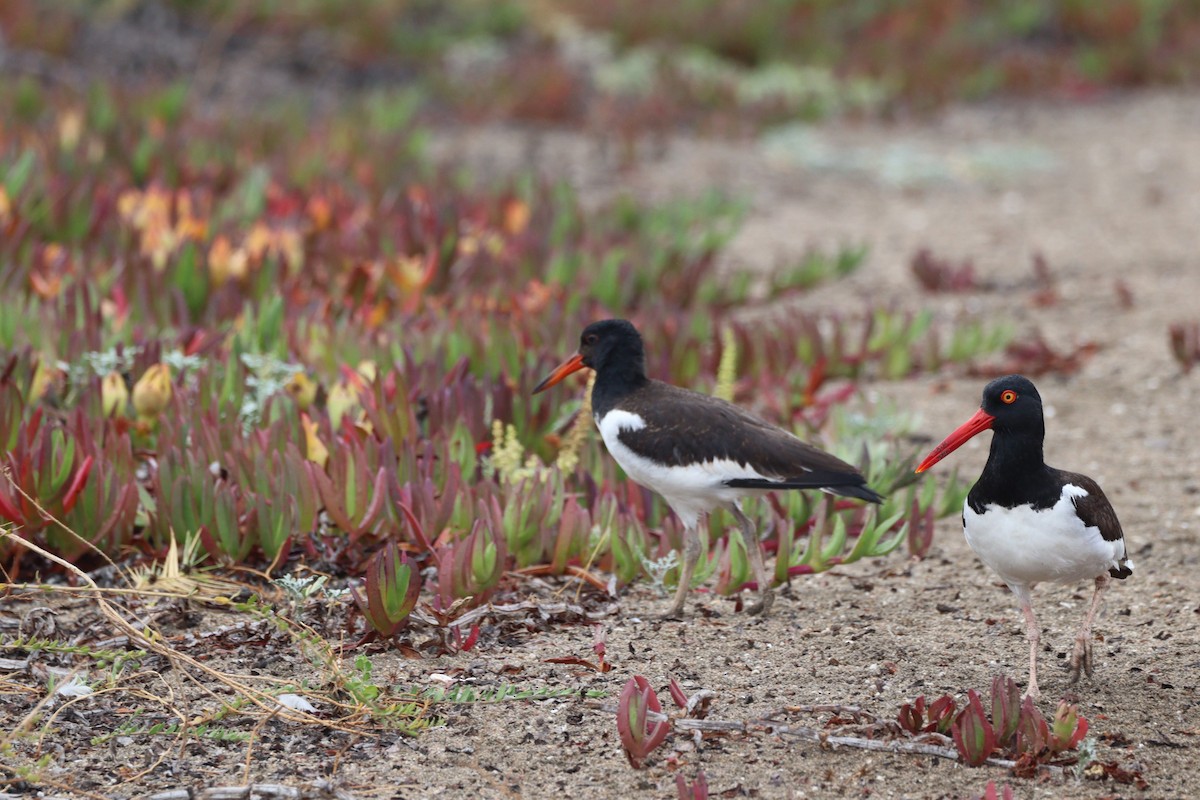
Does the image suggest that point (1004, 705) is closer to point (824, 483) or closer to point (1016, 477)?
point (1016, 477)


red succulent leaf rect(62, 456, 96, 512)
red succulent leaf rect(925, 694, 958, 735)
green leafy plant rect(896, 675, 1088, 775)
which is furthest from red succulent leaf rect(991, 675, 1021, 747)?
red succulent leaf rect(62, 456, 96, 512)

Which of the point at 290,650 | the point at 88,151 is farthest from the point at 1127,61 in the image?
the point at 290,650

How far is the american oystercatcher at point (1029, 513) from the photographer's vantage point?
3602 millimetres

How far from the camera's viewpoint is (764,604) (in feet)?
14.6

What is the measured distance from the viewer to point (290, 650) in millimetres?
4098

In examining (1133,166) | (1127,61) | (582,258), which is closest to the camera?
(582,258)

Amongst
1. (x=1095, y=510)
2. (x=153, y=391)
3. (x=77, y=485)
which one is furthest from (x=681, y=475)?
(x=153, y=391)

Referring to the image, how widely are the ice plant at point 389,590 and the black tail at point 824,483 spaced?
0.96m

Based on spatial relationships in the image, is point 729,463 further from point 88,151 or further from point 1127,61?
Answer: point 1127,61

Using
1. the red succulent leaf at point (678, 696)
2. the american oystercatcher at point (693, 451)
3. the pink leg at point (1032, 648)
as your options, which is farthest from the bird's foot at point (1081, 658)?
the red succulent leaf at point (678, 696)

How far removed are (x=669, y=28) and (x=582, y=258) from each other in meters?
8.12

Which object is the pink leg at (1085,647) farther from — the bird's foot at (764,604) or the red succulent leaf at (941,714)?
the bird's foot at (764,604)

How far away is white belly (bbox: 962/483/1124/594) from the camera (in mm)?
3590

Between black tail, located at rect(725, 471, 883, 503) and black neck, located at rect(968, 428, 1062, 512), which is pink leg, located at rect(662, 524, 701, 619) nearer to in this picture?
black tail, located at rect(725, 471, 883, 503)
